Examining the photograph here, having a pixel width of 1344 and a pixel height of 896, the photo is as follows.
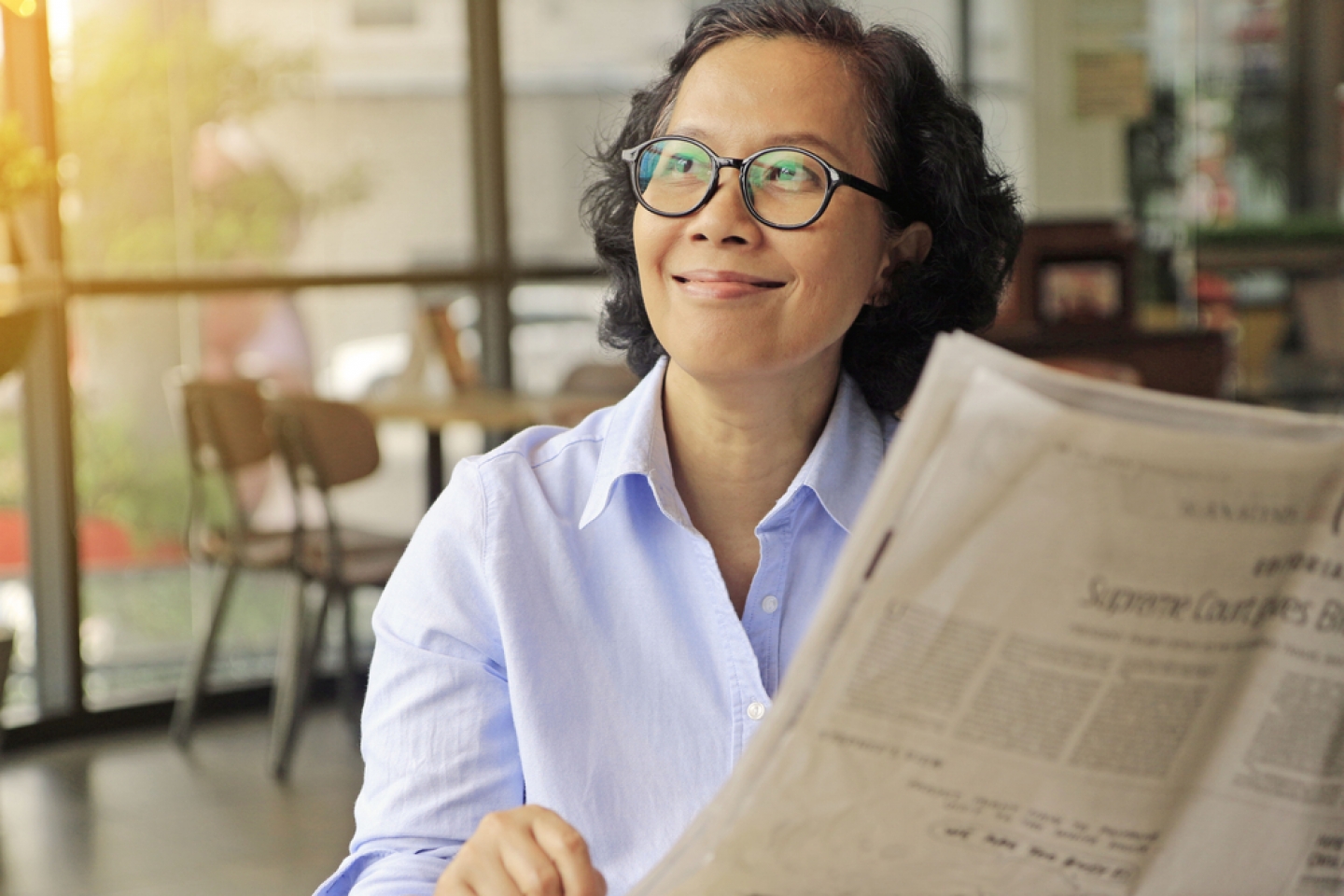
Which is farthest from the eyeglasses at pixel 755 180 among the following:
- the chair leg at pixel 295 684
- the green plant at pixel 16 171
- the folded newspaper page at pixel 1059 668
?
the chair leg at pixel 295 684

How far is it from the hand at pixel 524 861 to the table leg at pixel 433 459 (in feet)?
12.9

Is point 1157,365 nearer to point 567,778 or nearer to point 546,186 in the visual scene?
point 546,186

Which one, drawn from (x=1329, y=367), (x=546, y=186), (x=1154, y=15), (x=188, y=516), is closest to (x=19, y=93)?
(x=188, y=516)

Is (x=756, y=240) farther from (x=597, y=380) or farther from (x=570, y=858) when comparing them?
(x=597, y=380)

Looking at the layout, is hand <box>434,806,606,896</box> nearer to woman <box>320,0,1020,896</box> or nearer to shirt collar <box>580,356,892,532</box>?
woman <box>320,0,1020,896</box>

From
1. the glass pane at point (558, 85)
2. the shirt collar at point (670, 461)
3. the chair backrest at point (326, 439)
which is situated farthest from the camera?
the glass pane at point (558, 85)

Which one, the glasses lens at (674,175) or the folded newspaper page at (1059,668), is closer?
the folded newspaper page at (1059,668)

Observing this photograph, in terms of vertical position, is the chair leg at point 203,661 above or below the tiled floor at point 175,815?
above

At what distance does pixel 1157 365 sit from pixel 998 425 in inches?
166

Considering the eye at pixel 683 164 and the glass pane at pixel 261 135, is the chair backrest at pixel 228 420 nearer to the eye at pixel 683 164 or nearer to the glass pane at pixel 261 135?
the glass pane at pixel 261 135

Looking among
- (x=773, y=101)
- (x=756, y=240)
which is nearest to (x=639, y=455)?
(x=756, y=240)

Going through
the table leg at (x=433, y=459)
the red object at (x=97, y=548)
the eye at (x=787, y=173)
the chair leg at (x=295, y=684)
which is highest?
the eye at (x=787, y=173)

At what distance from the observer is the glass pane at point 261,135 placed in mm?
4559

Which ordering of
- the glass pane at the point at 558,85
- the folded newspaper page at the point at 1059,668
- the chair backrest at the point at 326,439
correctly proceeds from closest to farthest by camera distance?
the folded newspaper page at the point at 1059,668
the chair backrest at the point at 326,439
the glass pane at the point at 558,85
